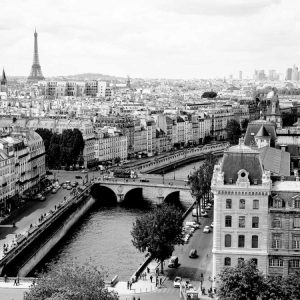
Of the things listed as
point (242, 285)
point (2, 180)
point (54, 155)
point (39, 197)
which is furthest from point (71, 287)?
point (54, 155)

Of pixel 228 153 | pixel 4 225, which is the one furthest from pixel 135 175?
pixel 228 153


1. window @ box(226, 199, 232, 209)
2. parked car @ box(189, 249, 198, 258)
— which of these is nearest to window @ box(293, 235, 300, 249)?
window @ box(226, 199, 232, 209)

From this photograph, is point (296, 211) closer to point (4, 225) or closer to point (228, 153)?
point (228, 153)

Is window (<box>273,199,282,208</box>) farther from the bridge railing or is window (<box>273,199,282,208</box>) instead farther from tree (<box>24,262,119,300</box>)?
the bridge railing

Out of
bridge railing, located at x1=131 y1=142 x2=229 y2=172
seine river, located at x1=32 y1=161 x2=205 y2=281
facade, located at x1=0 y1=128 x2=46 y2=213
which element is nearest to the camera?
seine river, located at x1=32 y1=161 x2=205 y2=281

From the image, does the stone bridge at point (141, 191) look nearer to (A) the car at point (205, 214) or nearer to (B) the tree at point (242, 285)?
(A) the car at point (205, 214)

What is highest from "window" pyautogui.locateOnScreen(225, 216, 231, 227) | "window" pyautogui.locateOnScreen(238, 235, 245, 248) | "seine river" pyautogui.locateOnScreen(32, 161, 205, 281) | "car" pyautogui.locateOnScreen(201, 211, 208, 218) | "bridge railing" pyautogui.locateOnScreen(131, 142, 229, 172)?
"window" pyautogui.locateOnScreen(225, 216, 231, 227)

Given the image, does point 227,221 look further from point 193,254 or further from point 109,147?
point 109,147

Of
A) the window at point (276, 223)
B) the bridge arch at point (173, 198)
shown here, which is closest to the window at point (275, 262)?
the window at point (276, 223)

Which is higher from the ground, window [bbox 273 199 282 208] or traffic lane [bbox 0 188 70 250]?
window [bbox 273 199 282 208]
